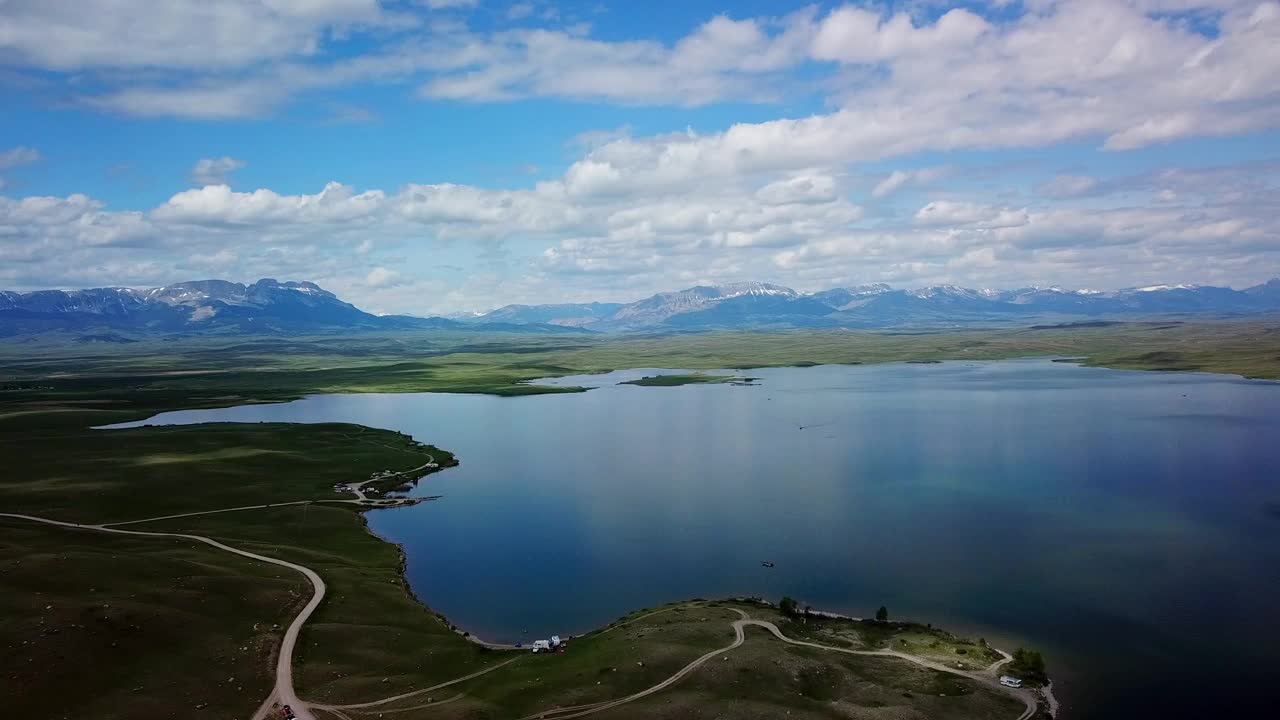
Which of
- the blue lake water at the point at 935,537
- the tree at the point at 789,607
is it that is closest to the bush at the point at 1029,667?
the blue lake water at the point at 935,537

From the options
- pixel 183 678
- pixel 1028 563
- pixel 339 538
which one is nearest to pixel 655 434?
pixel 339 538

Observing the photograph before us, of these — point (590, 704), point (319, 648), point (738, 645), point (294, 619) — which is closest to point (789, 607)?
point (738, 645)

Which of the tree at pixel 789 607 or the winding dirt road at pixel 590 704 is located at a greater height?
the tree at pixel 789 607

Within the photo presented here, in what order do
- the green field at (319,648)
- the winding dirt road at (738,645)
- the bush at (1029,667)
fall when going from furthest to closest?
the bush at (1029,667) → the green field at (319,648) → the winding dirt road at (738,645)

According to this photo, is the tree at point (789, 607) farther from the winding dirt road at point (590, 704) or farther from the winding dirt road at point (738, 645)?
the winding dirt road at point (590, 704)

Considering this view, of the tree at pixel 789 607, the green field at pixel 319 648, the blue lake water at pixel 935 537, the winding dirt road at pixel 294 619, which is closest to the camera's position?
the green field at pixel 319 648

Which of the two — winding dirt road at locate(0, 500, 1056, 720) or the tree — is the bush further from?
the tree

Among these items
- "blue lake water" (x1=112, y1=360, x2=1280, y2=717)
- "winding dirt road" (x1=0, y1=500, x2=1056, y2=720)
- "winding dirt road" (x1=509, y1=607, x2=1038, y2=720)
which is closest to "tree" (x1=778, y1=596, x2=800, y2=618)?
"winding dirt road" (x1=509, y1=607, x2=1038, y2=720)

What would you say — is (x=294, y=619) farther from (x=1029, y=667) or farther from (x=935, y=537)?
(x=935, y=537)
